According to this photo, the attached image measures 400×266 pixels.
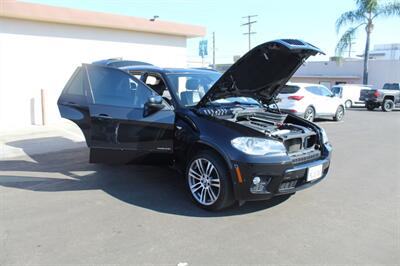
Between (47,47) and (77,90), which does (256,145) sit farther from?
(47,47)

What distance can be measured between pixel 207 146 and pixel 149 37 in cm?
1111

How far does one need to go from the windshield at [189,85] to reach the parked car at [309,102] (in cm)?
734

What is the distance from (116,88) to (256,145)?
2.33m

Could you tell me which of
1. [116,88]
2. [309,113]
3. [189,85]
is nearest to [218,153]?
[189,85]

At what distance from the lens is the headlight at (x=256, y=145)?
399cm

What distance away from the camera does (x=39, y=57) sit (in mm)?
11641

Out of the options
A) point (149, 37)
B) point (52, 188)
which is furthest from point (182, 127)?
point (149, 37)

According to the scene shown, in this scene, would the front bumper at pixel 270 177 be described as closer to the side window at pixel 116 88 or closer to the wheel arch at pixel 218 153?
the wheel arch at pixel 218 153

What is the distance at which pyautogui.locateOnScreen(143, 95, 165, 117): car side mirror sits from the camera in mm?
4702

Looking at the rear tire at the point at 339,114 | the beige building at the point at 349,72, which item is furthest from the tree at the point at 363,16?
the rear tire at the point at 339,114

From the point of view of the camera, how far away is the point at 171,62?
15.3 m

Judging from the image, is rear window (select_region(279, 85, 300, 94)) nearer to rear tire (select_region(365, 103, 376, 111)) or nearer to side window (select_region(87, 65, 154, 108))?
side window (select_region(87, 65, 154, 108))

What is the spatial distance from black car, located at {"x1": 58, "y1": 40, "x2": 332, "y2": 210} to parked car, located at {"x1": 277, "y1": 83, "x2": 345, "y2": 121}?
7.52 metres

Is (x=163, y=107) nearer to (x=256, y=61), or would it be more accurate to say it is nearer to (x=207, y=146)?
(x=207, y=146)
